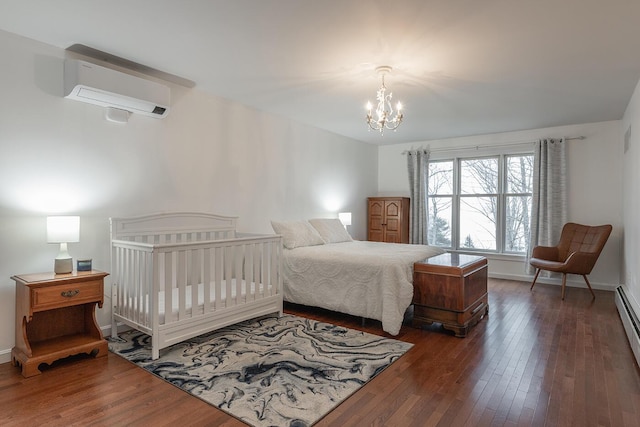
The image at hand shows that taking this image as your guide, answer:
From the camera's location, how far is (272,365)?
99.2 inches

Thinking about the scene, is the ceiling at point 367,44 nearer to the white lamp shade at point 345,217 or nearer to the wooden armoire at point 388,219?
the white lamp shade at point 345,217

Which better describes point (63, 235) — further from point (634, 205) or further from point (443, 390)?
point (634, 205)

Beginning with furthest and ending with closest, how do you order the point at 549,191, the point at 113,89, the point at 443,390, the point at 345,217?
the point at 345,217
the point at 549,191
the point at 113,89
the point at 443,390

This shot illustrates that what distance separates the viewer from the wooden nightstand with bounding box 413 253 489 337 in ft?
10.4

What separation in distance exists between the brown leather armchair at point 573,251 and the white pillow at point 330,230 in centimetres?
261

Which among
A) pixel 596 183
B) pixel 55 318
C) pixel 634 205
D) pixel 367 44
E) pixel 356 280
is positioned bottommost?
pixel 55 318

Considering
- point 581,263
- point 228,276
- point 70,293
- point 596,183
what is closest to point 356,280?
point 228,276

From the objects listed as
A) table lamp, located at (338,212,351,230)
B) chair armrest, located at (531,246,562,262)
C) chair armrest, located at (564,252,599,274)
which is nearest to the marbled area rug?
table lamp, located at (338,212,351,230)

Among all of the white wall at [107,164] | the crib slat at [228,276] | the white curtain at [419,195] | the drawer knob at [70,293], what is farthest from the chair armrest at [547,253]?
the drawer knob at [70,293]

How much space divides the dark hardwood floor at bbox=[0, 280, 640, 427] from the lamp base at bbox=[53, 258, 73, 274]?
0.65 meters

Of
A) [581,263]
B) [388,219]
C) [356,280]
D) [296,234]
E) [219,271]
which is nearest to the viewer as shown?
[219,271]

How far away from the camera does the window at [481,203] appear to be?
5676 mm

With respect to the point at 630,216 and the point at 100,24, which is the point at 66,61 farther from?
the point at 630,216

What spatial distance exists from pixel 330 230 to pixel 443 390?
9.45ft
